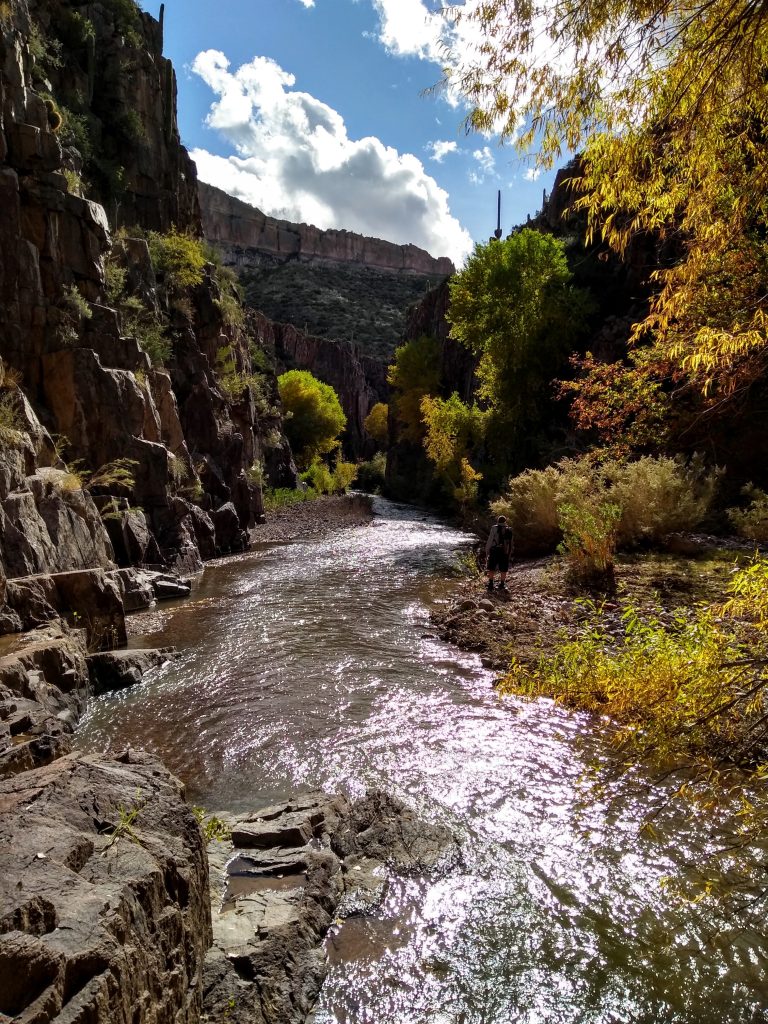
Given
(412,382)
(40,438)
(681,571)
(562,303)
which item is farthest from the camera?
(412,382)

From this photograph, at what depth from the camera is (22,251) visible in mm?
12602

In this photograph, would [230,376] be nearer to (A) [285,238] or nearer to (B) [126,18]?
(B) [126,18]

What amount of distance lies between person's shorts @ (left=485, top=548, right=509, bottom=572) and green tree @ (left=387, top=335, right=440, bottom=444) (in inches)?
1241

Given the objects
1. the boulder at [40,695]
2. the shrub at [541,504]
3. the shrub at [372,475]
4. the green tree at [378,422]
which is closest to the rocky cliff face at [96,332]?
the boulder at [40,695]

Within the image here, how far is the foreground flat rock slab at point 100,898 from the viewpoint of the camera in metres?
1.76

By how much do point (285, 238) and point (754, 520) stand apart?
124 m

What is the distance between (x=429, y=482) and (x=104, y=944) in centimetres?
3788

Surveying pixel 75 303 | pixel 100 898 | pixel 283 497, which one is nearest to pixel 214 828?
pixel 100 898

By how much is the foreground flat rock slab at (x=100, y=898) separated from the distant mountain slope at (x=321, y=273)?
81.8m

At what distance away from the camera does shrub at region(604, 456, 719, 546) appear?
1198 centimetres

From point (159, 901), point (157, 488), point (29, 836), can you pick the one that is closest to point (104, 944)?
point (159, 901)

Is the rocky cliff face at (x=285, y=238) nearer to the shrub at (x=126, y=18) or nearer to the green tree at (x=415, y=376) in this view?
the green tree at (x=415, y=376)

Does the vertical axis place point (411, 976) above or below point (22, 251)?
below

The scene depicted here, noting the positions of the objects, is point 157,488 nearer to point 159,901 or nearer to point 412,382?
point 159,901
